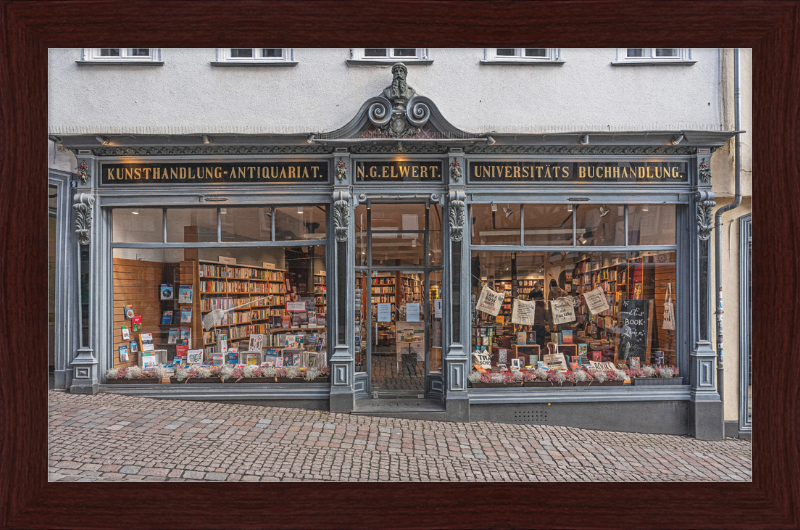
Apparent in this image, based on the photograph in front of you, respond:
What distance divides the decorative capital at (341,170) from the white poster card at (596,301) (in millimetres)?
4244

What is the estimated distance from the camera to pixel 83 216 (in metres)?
6.92

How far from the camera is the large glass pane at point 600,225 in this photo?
282 inches

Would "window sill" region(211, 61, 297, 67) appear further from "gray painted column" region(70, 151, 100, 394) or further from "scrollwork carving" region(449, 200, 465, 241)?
"scrollwork carving" region(449, 200, 465, 241)

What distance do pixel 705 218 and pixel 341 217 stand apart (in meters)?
5.47

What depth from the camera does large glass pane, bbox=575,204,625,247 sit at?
7.15 m

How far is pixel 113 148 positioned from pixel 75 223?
1.30m

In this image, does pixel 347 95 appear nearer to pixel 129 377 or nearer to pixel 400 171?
pixel 400 171

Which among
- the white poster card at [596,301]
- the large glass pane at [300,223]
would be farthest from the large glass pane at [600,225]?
the large glass pane at [300,223]

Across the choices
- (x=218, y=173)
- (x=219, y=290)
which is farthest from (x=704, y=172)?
(x=219, y=290)

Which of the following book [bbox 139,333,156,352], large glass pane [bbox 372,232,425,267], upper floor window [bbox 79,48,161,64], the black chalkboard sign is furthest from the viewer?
large glass pane [bbox 372,232,425,267]

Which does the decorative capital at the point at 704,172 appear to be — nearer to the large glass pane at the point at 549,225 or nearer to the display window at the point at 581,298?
the display window at the point at 581,298

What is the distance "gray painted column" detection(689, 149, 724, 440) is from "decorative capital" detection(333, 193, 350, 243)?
5255 mm

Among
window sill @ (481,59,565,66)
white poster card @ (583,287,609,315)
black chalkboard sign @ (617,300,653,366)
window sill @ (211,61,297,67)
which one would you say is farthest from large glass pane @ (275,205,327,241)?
black chalkboard sign @ (617,300,653,366)
